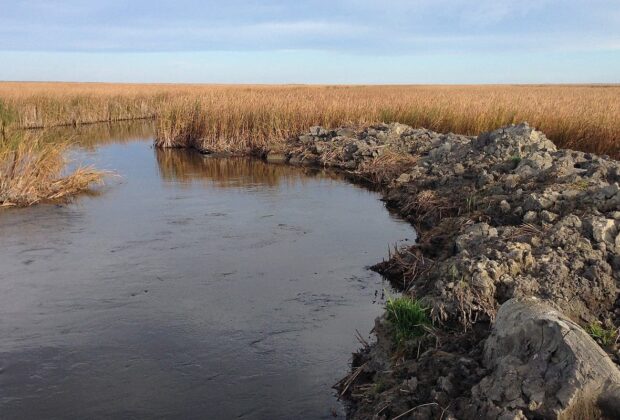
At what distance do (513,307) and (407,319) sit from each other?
0.97 meters

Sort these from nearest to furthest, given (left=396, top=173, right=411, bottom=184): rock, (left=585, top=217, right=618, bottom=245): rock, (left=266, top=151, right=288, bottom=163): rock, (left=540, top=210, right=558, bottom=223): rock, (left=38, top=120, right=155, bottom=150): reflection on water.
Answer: (left=585, top=217, right=618, bottom=245): rock → (left=540, top=210, right=558, bottom=223): rock → (left=396, top=173, right=411, bottom=184): rock → (left=266, top=151, right=288, bottom=163): rock → (left=38, top=120, right=155, bottom=150): reflection on water

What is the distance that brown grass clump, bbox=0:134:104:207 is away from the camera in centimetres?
1027

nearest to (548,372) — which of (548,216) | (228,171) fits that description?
(548,216)

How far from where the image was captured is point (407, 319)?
4.58 metres

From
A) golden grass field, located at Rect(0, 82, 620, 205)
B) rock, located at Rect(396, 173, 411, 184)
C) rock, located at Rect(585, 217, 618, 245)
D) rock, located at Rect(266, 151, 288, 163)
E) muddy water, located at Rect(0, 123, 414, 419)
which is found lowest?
muddy water, located at Rect(0, 123, 414, 419)

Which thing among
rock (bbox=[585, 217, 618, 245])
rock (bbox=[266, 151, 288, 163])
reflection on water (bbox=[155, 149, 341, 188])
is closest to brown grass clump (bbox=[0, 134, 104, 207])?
reflection on water (bbox=[155, 149, 341, 188])

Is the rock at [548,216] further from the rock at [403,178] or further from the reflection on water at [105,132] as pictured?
the reflection on water at [105,132]

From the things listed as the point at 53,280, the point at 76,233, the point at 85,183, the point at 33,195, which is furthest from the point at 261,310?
the point at 85,183

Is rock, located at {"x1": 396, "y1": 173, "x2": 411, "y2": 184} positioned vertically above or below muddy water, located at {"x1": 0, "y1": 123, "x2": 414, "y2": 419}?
above

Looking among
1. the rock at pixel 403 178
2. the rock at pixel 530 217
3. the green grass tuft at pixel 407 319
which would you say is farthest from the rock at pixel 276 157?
the green grass tuft at pixel 407 319

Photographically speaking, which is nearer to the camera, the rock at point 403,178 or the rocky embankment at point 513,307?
the rocky embankment at point 513,307

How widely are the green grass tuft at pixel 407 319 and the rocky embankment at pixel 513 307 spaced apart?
8cm

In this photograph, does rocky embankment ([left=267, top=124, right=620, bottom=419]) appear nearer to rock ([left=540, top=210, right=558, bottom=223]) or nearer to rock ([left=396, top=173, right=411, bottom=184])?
rock ([left=540, top=210, right=558, bottom=223])

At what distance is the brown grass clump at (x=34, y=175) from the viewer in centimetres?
1027
